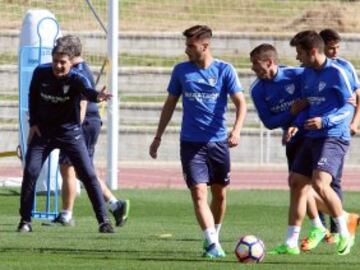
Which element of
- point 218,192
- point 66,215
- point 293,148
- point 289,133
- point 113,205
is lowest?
point 66,215

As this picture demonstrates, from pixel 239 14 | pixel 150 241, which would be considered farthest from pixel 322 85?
pixel 239 14

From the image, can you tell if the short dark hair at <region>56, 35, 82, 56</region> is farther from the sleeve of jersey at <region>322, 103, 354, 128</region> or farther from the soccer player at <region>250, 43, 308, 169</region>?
the sleeve of jersey at <region>322, 103, 354, 128</region>

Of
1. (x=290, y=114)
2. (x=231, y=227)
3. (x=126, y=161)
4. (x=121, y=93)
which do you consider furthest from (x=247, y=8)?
(x=290, y=114)

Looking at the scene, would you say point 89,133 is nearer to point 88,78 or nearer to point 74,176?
point 74,176

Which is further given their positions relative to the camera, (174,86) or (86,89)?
(86,89)

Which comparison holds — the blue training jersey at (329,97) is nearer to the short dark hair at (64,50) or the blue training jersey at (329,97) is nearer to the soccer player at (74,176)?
the short dark hair at (64,50)

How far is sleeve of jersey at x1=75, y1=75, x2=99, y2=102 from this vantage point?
1334 centimetres

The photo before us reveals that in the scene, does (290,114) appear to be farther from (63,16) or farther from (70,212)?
(63,16)

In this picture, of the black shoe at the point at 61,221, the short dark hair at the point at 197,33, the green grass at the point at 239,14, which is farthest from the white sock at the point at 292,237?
the green grass at the point at 239,14

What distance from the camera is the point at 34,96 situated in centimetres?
1373

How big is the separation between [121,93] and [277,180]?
6.67 meters

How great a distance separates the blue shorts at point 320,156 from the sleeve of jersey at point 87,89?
2.26m

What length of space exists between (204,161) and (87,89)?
2.00 m

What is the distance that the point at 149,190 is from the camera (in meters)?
20.7
